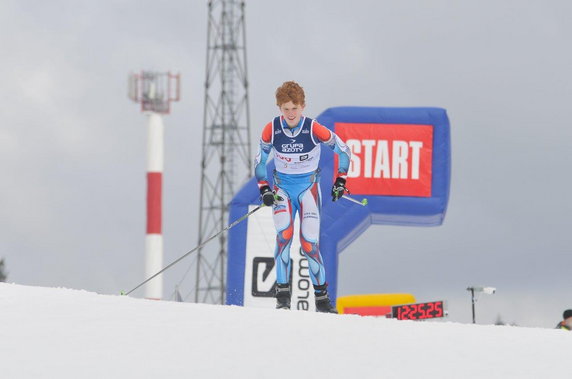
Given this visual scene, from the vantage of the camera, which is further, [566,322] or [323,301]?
[566,322]

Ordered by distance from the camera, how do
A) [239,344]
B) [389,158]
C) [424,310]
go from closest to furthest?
[239,344] < [424,310] < [389,158]

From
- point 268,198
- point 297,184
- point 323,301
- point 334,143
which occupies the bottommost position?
point 323,301

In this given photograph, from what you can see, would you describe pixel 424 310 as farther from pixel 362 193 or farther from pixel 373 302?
pixel 373 302

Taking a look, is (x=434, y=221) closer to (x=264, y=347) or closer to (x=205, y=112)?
(x=264, y=347)

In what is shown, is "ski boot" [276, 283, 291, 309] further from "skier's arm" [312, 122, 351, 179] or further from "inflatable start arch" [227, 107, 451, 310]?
"inflatable start arch" [227, 107, 451, 310]

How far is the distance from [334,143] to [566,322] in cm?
356

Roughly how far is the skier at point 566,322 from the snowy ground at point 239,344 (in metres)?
2.88

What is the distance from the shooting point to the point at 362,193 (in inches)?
653

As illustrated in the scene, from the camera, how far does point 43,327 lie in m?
6.86

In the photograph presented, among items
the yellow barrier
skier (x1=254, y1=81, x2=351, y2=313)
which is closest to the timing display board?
skier (x1=254, y1=81, x2=351, y2=313)

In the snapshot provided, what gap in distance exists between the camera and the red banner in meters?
16.6

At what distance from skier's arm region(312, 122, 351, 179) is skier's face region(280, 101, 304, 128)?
0.68ft

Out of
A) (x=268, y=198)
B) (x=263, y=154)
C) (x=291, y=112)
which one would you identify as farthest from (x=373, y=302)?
(x=291, y=112)

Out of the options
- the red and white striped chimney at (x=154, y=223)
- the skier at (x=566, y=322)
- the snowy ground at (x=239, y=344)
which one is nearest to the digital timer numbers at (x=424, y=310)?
the skier at (x=566, y=322)
